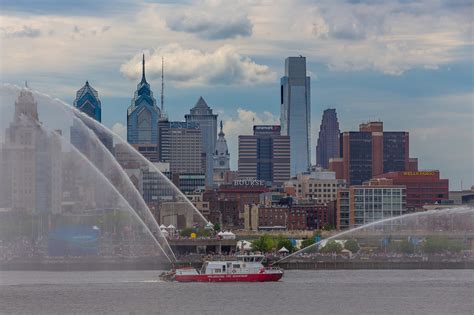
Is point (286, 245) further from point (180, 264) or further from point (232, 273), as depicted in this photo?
point (232, 273)

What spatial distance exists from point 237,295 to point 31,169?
43.7 metres

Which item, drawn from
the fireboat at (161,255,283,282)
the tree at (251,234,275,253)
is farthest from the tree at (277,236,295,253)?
the fireboat at (161,255,283,282)

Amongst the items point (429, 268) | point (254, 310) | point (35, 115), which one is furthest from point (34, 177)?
point (254, 310)

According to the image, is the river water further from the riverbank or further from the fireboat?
the riverbank

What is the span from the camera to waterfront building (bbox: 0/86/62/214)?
134 metres

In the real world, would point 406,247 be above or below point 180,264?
above

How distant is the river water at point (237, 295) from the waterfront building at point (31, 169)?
1181 centimetres

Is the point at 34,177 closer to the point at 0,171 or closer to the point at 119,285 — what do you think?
the point at 0,171

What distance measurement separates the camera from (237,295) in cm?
10406

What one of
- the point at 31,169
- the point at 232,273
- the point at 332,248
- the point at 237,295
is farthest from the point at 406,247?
the point at 237,295

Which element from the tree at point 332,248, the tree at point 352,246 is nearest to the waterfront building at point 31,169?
the tree at point 332,248

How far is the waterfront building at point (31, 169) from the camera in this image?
133625 millimetres

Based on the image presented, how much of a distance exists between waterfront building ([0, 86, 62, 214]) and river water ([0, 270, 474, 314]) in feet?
38.7

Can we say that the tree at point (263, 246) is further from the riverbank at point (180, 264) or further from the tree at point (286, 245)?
the riverbank at point (180, 264)
